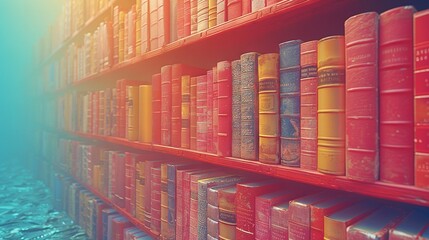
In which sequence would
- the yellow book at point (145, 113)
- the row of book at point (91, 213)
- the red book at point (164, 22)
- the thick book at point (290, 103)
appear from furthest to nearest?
the row of book at point (91, 213)
the yellow book at point (145, 113)
the red book at point (164, 22)
the thick book at point (290, 103)

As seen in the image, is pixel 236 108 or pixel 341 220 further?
pixel 236 108

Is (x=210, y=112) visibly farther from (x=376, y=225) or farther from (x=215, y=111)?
(x=376, y=225)

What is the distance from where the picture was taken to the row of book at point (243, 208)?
1.88 feet

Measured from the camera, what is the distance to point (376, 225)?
547mm

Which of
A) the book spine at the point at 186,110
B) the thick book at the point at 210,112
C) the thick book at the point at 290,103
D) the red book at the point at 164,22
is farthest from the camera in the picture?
the red book at the point at 164,22

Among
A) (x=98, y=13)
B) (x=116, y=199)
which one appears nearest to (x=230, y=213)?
(x=116, y=199)

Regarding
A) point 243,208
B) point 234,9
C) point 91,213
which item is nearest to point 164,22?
point 234,9

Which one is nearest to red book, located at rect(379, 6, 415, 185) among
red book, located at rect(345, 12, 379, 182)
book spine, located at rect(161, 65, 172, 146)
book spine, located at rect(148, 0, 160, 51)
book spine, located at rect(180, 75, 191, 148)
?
red book, located at rect(345, 12, 379, 182)

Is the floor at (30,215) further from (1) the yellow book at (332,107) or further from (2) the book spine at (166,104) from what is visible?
(1) the yellow book at (332,107)

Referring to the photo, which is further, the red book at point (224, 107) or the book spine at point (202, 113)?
the book spine at point (202, 113)

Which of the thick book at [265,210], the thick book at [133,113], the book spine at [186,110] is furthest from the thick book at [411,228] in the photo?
the thick book at [133,113]

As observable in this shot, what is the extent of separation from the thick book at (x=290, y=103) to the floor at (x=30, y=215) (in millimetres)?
1773

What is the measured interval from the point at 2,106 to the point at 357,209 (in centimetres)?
595

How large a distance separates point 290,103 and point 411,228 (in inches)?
13.0
